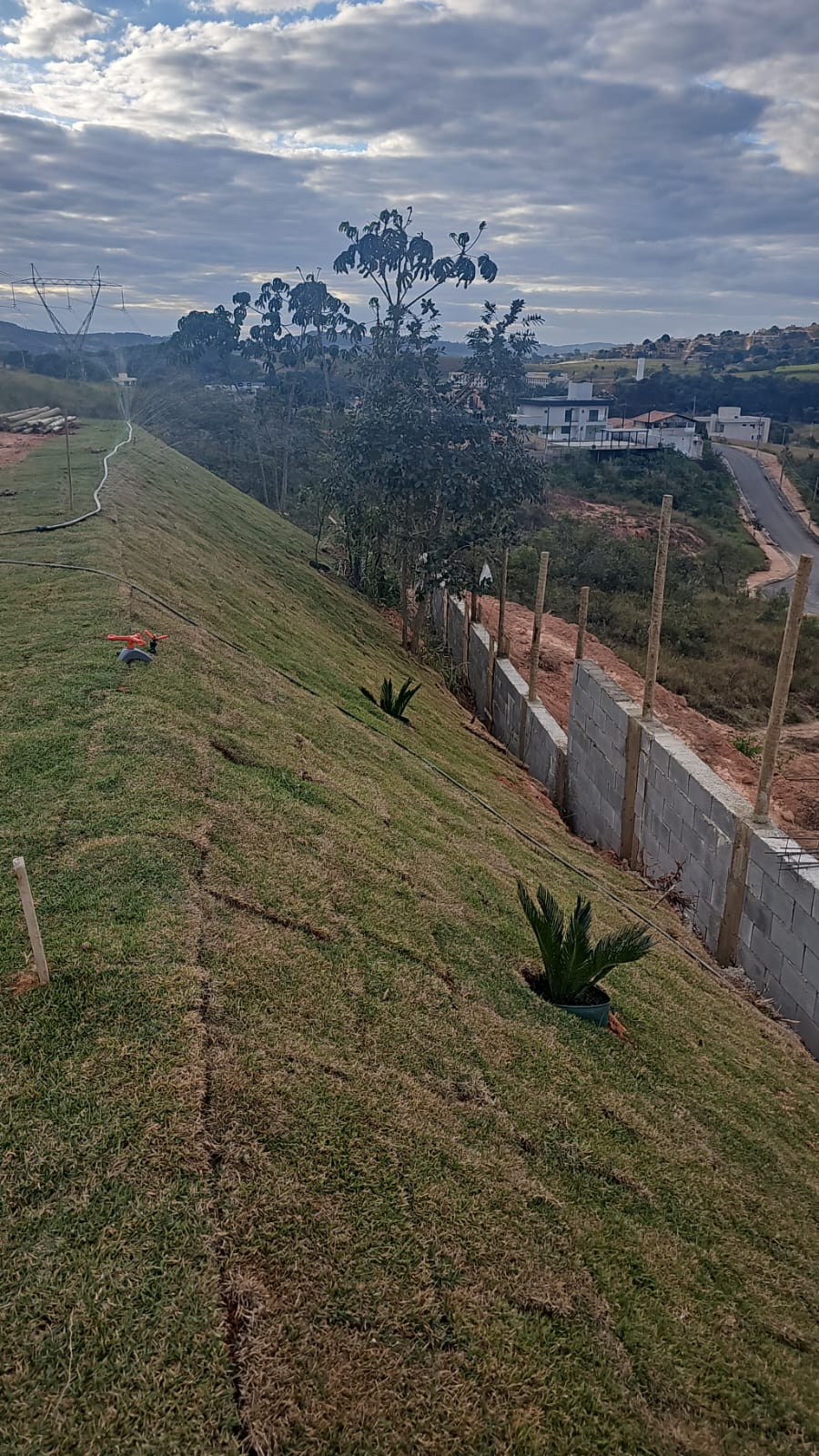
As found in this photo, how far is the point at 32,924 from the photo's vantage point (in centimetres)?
366

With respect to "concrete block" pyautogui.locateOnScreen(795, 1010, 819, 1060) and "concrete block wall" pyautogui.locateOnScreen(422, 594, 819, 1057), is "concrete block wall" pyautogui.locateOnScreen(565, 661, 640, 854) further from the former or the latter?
"concrete block" pyautogui.locateOnScreen(795, 1010, 819, 1060)

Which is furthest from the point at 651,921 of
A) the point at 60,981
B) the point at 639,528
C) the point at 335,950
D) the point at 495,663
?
the point at 639,528

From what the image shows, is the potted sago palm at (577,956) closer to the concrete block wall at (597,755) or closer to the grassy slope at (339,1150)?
the grassy slope at (339,1150)

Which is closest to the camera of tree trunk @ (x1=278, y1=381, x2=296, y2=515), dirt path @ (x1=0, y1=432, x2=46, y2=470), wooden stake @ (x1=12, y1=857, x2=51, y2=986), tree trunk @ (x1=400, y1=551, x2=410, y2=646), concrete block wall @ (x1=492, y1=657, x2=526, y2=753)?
wooden stake @ (x1=12, y1=857, x2=51, y2=986)

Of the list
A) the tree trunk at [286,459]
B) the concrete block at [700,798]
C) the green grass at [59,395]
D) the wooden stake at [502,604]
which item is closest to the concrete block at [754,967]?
the concrete block at [700,798]

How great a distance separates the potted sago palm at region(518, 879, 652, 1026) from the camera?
207 inches

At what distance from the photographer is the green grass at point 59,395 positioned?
34.2m

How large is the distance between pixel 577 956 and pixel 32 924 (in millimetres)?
3077

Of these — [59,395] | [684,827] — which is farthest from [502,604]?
[59,395]

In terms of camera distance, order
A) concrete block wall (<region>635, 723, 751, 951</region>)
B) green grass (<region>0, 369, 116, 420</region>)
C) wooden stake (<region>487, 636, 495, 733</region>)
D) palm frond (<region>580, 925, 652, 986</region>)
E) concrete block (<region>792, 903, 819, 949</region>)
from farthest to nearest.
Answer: green grass (<region>0, 369, 116, 420</region>)
wooden stake (<region>487, 636, 495, 733</region>)
concrete block wall (<region>635, 723, 751, 951</region>)
concrete block (<region>792, 903, 819, 949</region>)
palm frond (<region>580, 925, 652, 986</region>)

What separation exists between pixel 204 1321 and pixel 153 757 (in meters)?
3.79

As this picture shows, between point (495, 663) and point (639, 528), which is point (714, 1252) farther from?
point (639, 528)

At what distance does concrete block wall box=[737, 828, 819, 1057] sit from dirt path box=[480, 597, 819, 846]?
3852 millimetres

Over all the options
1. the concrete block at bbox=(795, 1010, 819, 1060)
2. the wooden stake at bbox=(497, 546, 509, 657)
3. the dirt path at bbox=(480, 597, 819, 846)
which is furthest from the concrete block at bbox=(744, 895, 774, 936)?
the wooden stake at bbox=(497, 546, 509, 657)
